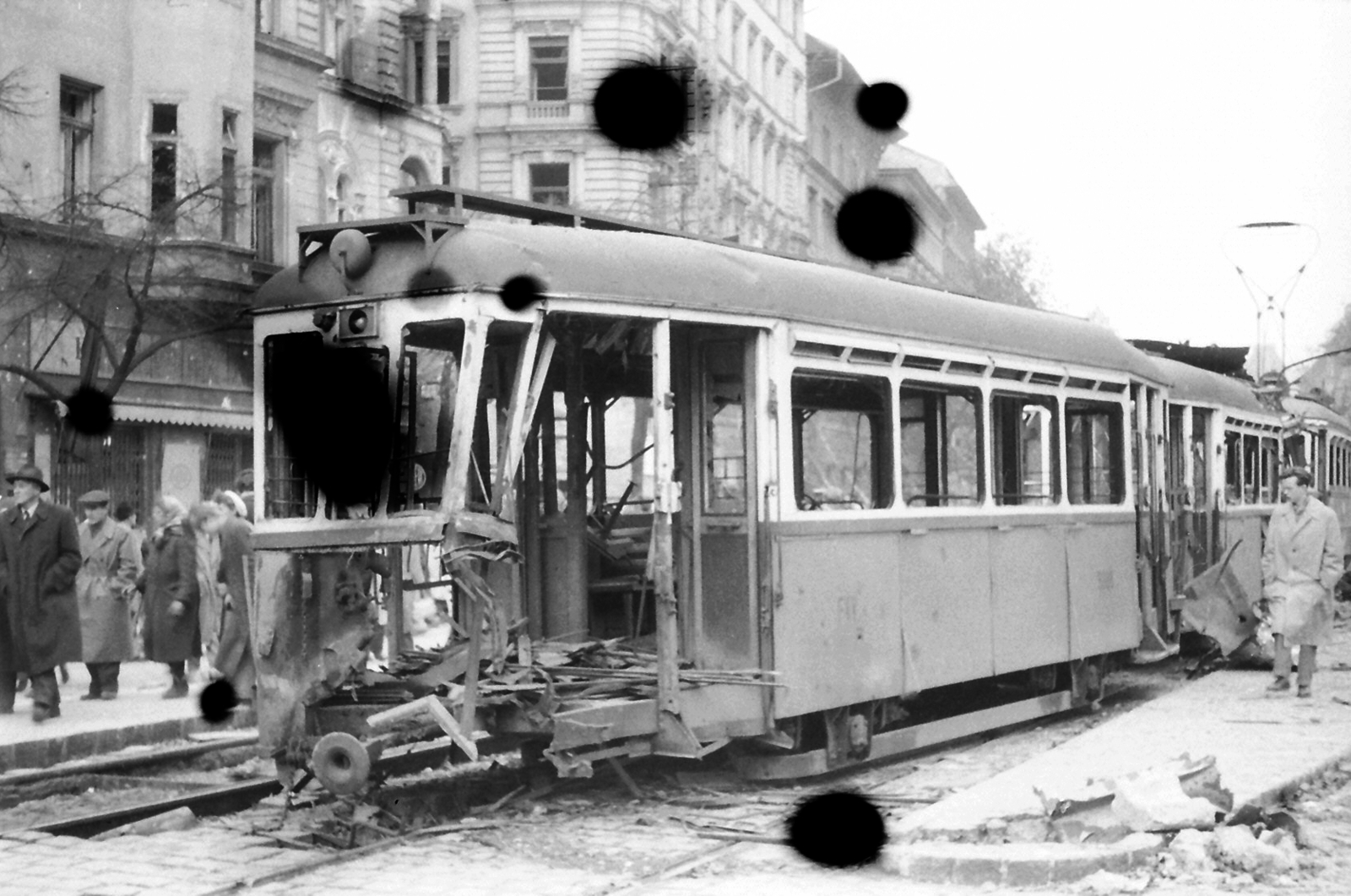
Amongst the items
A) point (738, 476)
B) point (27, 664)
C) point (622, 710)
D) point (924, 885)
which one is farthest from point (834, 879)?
point (27, 664)

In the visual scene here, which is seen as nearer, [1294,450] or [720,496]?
[720,496]

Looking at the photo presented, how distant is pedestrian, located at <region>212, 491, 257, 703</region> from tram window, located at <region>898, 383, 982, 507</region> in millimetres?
4893

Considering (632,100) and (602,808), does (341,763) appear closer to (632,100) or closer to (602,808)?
(602,808)

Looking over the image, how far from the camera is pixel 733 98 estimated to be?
2096 inches

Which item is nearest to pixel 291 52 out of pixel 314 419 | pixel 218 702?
pixel 218 702

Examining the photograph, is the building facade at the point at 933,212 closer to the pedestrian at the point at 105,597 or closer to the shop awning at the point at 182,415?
the shop awning at the point at 182,415

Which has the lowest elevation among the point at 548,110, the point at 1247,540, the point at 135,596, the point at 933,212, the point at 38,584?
the point at 135,596

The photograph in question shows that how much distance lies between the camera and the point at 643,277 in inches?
386

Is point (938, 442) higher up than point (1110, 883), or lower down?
higher up

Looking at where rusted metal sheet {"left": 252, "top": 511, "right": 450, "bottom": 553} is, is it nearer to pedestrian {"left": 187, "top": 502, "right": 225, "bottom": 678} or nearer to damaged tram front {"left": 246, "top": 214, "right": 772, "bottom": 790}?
damaged tram front {"left": 246, "top": 214, "right": 772, "bottom": 790}

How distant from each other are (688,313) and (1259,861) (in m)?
3.92

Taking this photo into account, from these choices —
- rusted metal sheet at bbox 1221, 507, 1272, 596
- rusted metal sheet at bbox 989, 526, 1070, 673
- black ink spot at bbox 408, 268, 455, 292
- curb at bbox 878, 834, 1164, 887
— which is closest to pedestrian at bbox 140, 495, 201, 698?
rusted metal sheet at bbox 989, 526, 1070, 673

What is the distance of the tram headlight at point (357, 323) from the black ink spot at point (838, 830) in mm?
3154

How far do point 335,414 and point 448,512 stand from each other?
0.88 meters
